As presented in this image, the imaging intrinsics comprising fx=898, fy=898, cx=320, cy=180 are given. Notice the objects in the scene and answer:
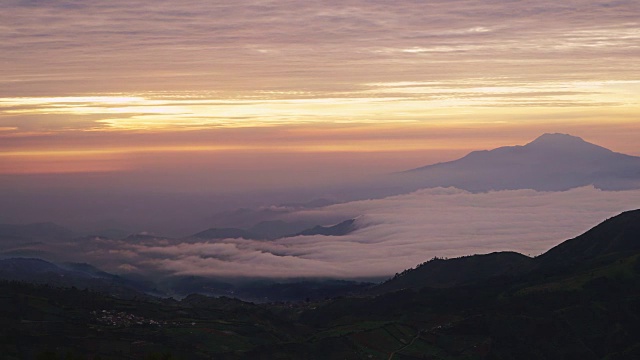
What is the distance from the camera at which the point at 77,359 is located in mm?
192625

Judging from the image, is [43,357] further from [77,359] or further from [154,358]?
[154,358]

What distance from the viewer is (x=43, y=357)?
185 m

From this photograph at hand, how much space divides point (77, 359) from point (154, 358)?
20.9m

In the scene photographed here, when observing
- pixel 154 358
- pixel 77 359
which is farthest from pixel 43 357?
pixel 154 358

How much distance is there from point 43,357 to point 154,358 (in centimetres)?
2320

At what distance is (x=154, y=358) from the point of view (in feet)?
600

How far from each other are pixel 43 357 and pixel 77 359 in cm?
956
